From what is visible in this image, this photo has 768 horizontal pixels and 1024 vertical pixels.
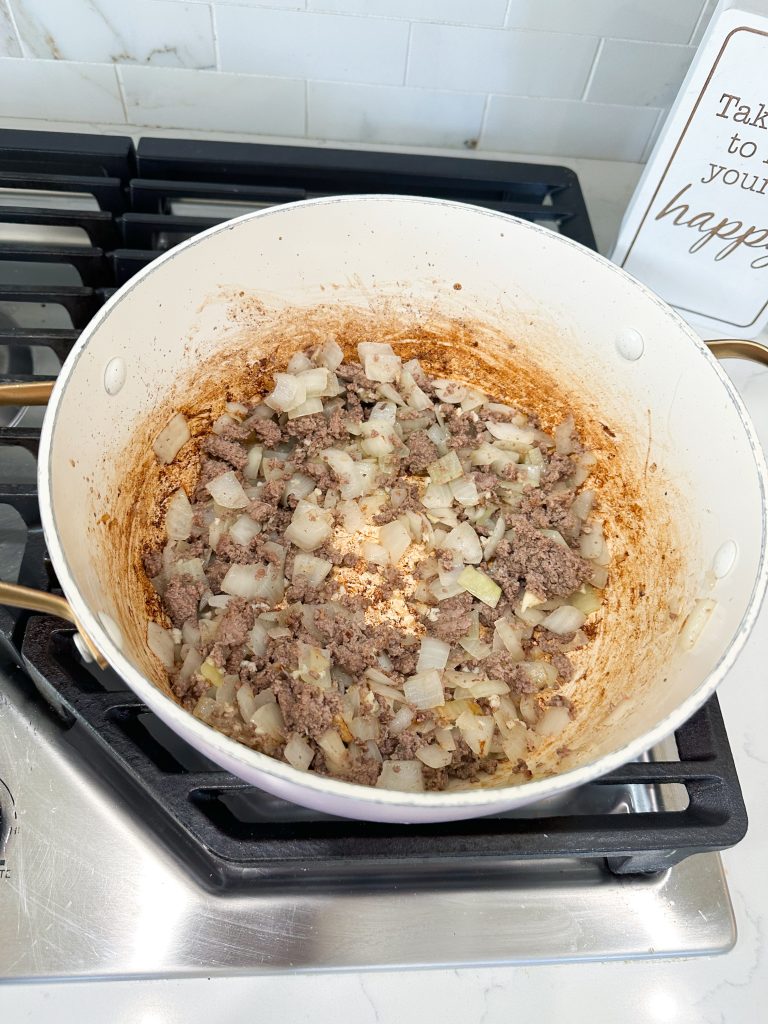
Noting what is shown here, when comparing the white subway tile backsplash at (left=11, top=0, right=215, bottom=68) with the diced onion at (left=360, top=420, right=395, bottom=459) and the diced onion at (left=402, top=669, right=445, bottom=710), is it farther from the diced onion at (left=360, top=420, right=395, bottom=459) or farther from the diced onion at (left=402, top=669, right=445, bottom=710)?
the diced onion at (left=402, top=669, right=445, bottom=710)

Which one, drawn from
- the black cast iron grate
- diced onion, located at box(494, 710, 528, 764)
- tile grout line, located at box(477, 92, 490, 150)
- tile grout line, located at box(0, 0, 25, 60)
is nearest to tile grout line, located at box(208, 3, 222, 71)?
the black cast iron grate

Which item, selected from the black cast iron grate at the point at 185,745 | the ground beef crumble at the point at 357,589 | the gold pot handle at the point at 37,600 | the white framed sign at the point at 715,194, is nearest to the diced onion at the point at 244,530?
the ground beef crumble at the point at 357,589

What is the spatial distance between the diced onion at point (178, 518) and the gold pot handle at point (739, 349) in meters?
0.69

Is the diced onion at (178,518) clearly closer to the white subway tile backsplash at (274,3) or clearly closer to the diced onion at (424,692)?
the diced onion at (424,692)

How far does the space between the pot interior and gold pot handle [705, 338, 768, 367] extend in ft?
0.19

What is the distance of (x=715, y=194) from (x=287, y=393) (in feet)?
2.08

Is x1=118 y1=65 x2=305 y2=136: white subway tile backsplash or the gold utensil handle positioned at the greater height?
the gold utensil handle

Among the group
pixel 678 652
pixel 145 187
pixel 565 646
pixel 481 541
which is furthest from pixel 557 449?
pixel 145 187

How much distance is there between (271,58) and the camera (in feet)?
4.15

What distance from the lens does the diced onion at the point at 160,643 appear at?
927 mm

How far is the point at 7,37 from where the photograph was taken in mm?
1227

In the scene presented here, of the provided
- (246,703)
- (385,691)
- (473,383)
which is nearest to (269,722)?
(246,703)

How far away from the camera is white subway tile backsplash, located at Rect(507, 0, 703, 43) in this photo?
46.7 inches

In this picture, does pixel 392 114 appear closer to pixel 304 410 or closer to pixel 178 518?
pixel 304 410
